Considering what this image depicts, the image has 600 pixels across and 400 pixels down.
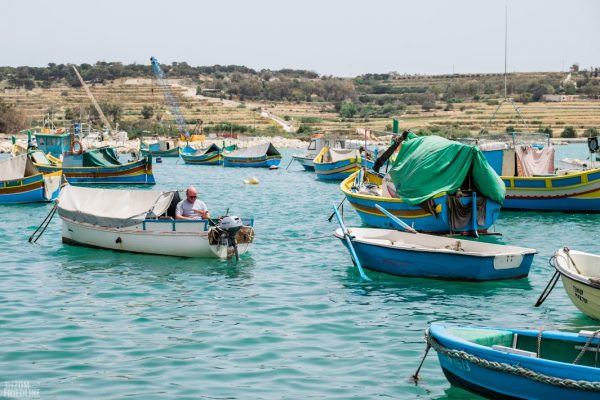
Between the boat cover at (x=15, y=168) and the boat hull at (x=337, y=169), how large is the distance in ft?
73.6

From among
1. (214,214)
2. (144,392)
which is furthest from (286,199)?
(144,392)

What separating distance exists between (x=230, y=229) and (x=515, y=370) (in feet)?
39.8

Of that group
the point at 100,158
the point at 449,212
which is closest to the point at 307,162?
the point at 100,158

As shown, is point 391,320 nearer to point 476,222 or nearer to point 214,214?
point 476,222

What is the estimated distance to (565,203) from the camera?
36062mm

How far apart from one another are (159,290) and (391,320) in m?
5.46

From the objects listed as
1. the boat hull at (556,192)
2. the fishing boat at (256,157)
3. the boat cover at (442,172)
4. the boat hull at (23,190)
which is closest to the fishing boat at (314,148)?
the fishing boat at (256,157)

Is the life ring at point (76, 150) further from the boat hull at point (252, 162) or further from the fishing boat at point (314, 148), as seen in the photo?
the boat hull at point (252, 162)

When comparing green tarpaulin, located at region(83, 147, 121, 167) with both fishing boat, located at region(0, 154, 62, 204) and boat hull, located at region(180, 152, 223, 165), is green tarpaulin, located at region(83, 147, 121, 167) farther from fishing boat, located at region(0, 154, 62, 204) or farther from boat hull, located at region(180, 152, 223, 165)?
boat hull, located at region(180, 152, 223, 165)

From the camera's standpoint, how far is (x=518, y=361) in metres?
11.4

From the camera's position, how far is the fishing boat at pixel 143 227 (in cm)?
2295

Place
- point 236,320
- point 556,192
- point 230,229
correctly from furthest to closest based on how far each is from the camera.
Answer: point 556,192
point 230,229
point 236,320

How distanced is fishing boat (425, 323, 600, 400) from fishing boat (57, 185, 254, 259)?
10683 mm

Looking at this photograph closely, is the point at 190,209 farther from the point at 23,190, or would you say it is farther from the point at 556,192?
the point at 23,190
